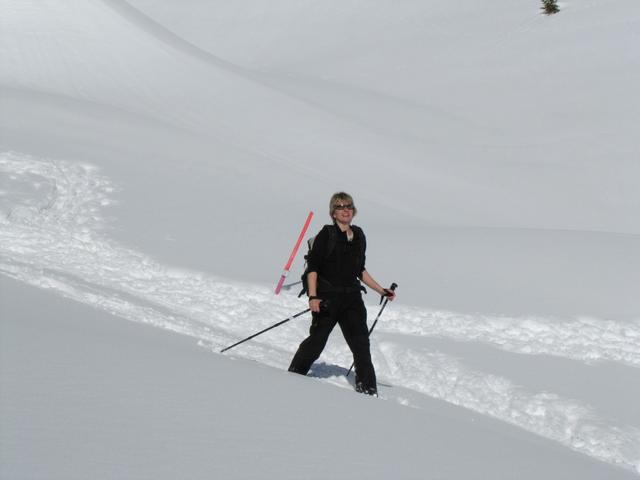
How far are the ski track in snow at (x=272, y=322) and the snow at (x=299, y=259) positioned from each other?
0.12ft

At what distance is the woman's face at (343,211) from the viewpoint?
18.5 ft

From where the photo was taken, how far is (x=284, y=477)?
9.77 ft

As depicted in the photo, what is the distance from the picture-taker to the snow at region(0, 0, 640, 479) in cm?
343

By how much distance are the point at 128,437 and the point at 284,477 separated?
551mm

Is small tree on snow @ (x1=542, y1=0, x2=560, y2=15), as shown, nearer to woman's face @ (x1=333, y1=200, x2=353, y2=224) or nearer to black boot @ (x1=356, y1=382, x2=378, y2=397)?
woman's face @ (x1=333, y1=200, x2=353, y2=224)

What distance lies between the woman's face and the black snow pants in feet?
1.76

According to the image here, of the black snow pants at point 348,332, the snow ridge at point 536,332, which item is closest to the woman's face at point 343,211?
the black snow pants at point 348,332

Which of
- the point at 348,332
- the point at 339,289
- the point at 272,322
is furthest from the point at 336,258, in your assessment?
the point at 272,322

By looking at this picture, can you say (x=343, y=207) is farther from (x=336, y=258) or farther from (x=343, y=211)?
(x=336, y=258)

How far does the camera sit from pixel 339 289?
230 inches

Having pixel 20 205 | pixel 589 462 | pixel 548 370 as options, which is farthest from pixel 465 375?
pixel 20 205

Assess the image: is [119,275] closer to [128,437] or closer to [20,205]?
[20,205]

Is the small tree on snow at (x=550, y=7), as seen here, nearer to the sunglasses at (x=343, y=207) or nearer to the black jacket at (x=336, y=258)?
the black jacket at (x=336, y=258)

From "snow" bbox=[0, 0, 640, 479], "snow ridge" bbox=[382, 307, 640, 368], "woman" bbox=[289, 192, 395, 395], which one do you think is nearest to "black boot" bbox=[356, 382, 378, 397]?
"woman" bbox=[289, 192, 395, 395]
